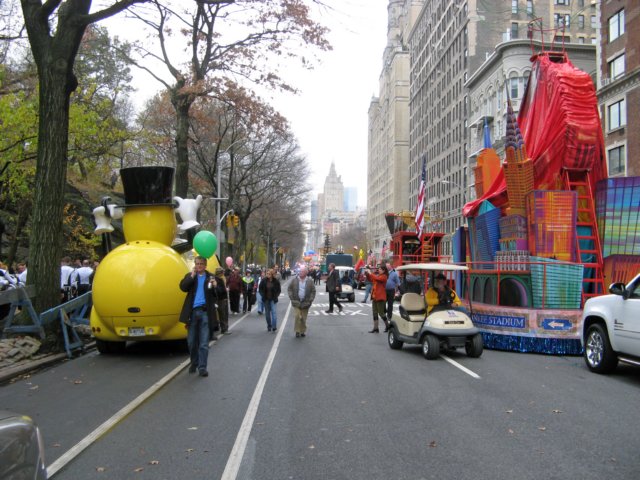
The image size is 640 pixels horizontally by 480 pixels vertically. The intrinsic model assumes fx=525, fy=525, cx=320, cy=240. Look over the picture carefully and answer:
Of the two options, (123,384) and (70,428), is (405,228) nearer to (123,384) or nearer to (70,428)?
(123,384)

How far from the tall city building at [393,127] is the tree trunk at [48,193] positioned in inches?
3904

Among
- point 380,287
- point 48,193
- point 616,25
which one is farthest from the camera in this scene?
point 616,25

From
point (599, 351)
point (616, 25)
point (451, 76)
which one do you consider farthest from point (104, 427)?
point (451, 76)

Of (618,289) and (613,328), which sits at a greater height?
(618,289)

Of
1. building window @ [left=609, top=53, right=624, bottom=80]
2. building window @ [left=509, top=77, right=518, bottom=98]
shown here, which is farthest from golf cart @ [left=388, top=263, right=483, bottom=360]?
building window @ [left=509, top=77, right=518, bottom=98]

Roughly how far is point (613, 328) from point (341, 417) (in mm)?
5018

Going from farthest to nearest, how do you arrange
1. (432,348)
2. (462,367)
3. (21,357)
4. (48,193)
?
1. (48,193)
2. (432,348)
3. (21,357)
4. (462,367)

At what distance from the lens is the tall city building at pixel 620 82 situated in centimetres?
3128

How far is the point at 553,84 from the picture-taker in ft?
46.0

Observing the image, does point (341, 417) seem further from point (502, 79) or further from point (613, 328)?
point (502, 79)

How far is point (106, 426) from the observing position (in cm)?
577

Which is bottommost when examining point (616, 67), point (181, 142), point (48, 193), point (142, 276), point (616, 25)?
point (142, 276)

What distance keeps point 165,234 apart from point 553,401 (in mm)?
8177

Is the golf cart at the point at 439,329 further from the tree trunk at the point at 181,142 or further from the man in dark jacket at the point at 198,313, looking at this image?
the tree trunk at the point at 181,142
